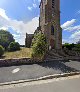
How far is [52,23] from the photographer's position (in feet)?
176

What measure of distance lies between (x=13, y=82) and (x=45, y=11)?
36017mm

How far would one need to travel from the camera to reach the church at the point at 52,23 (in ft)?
174

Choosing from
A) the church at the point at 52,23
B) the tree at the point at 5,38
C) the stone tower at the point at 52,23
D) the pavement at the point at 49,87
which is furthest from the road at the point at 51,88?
the tree at the point at 5,38

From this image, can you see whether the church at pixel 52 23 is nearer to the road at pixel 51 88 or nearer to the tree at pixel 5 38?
the tree at pixel 5 38

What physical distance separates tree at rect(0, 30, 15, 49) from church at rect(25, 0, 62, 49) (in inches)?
429

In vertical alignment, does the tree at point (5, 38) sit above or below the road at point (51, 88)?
above

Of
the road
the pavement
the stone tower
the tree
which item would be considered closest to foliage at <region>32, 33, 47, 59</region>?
the stone tower

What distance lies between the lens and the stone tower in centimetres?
5295

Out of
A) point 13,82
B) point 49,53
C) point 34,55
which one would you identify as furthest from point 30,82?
point 49,53

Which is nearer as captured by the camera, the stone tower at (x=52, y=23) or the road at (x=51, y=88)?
the road at (x=51, y=88)

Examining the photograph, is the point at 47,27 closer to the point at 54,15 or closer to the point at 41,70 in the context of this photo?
the point at 54,15

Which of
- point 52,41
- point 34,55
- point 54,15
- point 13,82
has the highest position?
point 54,15

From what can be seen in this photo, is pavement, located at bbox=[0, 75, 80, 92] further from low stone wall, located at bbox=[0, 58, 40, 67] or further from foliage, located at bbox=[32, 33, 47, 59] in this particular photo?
foliage, located at bbox=[32, 33, 47, 59]

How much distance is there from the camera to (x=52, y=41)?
5331cm
